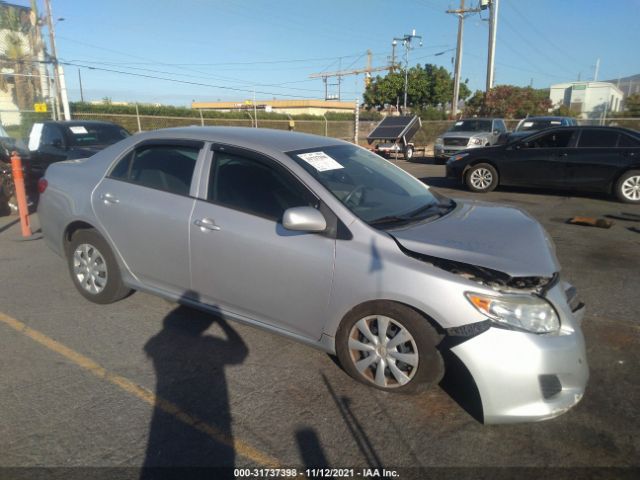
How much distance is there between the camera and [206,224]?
11.3 feet

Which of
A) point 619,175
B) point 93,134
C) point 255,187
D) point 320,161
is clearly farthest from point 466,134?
point 255,187

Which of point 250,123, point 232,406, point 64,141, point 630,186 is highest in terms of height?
point 250,123

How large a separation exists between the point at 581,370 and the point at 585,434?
1.19 feet

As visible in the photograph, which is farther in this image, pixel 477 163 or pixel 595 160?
pixel 477 163

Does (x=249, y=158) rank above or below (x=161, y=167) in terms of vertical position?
above

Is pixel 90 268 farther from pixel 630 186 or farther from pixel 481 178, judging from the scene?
pixel 630 186

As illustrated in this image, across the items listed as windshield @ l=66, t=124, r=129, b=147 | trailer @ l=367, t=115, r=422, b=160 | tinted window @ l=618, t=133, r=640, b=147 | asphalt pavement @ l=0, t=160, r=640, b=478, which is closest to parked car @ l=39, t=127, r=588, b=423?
asphalt pavement @ l=0, t=160, r=640, b=478

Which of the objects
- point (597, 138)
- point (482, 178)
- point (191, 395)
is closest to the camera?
point (191, 395)

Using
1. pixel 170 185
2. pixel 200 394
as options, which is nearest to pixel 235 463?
pixel 200 394

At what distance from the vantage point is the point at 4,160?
8.41 m

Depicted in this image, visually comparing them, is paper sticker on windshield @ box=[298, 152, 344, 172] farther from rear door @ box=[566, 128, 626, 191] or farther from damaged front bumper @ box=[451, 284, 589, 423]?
rear door @ box=[566, 128, 626, 191]

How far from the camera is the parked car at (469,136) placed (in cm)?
1764

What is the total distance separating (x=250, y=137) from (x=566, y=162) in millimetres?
8778

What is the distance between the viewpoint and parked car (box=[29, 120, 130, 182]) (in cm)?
930
